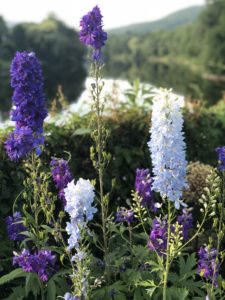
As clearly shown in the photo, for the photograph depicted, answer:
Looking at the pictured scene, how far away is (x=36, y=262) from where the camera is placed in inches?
155

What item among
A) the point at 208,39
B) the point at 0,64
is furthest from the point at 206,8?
the point at 0,64

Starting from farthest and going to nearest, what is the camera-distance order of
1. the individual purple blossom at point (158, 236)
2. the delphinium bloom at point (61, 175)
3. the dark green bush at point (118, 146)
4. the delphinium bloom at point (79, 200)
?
the dark green bush at point (118, 146)
the delphinium bloom at point (61, 175)
the individual purple blossom at point (158, 236)
the delphinium bloom at point (79, 200)

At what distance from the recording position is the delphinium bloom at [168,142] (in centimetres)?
347

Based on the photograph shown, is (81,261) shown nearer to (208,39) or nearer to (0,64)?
(0,64)

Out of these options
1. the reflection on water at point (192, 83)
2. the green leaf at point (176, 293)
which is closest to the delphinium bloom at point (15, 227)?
the green leaf at point (176, 293)

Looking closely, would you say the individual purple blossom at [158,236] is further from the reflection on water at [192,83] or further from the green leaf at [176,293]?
the reflection on water at [192,83]

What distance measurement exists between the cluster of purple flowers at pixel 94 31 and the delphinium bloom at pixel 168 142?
868 mm

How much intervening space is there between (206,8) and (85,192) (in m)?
85.7

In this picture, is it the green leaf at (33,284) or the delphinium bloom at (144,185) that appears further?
the delphinium bloom at (144,185)

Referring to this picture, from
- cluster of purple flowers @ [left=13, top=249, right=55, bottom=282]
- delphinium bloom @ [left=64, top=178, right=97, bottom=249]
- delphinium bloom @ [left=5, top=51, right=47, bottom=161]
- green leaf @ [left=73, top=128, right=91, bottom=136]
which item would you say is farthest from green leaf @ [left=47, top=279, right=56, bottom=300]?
green leaf @ [left=73, top=128, right=91, bottom=136]

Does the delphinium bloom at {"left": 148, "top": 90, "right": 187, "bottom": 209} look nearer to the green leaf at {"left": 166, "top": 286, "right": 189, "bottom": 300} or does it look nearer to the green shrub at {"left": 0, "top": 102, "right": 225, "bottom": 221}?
the green leaf at {"left": 166, "top": 286, "right": 189, "bottom": 300}

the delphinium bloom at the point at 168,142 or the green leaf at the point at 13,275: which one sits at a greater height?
the delphinium bloom at the point at 168,142

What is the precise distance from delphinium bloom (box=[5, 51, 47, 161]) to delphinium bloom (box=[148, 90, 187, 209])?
3.60ft

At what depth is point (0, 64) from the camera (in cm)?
6400
